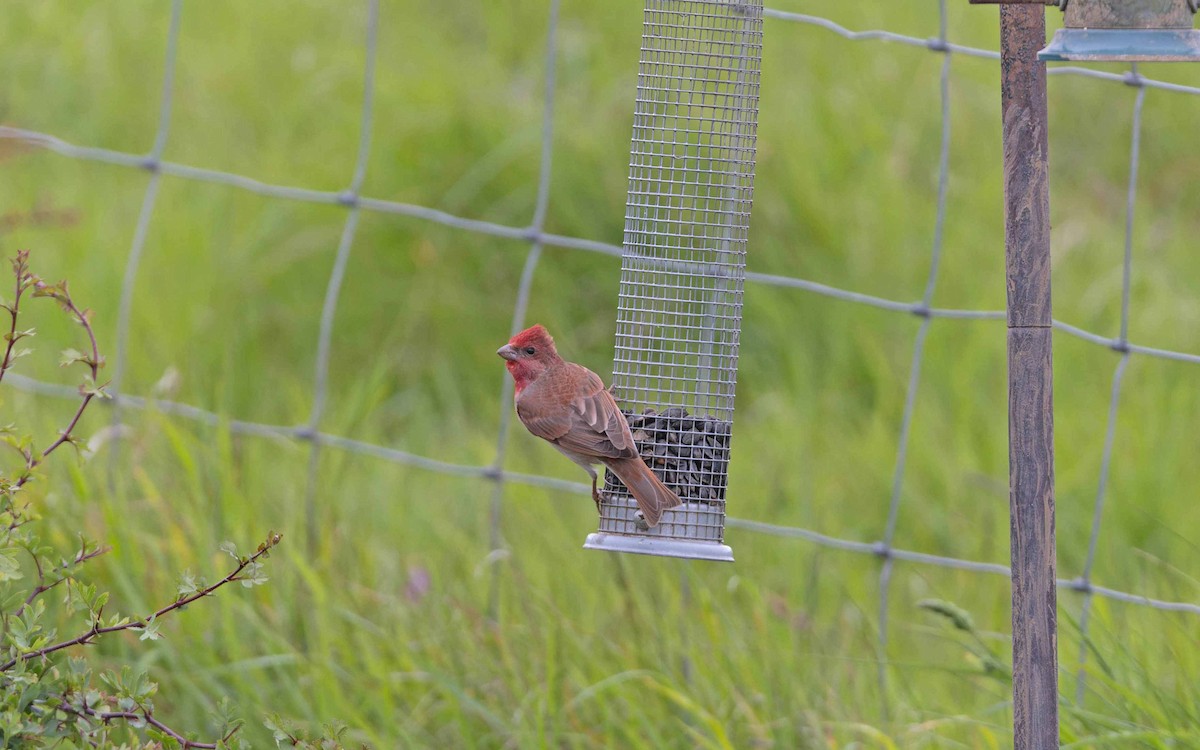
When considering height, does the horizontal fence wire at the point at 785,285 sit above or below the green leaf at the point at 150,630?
above

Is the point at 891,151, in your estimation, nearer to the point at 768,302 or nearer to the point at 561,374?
the point at 768,302

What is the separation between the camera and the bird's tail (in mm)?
2732

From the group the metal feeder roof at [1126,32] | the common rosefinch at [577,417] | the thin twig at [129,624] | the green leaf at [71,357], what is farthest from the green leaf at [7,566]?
the metal feeder roof at [1126,32]

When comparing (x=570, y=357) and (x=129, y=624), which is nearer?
(x=129, y=624)

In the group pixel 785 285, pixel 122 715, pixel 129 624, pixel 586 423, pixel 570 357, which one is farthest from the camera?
pixel 570 357

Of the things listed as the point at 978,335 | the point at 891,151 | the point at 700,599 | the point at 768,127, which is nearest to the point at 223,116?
the point at 768,127

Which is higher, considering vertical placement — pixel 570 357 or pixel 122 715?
pixel 570 357

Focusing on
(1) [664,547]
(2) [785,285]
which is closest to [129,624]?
(1) [664,547]

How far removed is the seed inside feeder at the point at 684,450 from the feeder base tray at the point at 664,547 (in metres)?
0.34

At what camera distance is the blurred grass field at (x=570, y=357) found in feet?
11.3

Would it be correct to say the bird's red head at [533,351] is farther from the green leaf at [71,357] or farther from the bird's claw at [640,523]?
the green leaf at [71,357]

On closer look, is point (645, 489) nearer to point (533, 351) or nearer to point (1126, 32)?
point (533, 351)

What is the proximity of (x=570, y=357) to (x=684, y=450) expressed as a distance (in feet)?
6.48

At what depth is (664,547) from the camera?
2574mm
